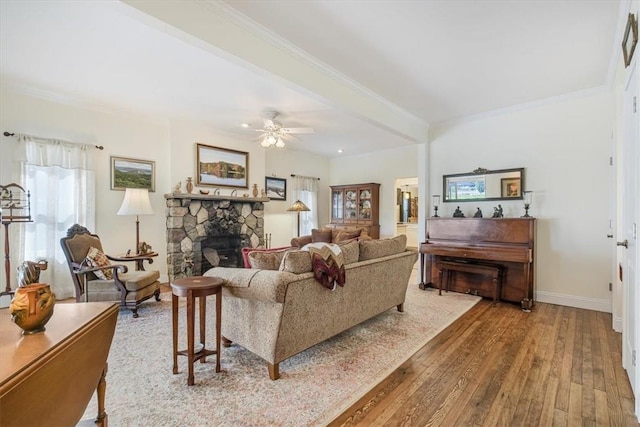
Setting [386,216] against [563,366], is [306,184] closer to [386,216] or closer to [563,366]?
[386,216]

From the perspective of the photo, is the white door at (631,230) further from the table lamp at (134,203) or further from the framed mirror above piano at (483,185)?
the table lamp at (134,203)

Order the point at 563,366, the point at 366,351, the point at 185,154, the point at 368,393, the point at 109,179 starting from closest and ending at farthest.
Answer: the point at 368,393, the point at 563,366, the point at 366,351, the point at 109,179, the point at 185,154

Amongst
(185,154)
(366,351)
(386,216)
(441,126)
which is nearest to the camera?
(366,351)

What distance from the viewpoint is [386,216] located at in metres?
7.17

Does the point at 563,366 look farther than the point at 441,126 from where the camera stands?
No

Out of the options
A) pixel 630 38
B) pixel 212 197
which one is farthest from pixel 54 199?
pixel 630 38

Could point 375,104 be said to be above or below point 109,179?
above

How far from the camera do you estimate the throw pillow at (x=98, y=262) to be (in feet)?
11.2

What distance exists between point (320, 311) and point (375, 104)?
8.93 feet

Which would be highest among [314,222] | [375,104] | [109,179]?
[375,104]

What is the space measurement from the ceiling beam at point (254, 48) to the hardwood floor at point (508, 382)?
2623 millimetres

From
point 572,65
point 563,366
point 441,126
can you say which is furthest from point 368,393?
point 441,126

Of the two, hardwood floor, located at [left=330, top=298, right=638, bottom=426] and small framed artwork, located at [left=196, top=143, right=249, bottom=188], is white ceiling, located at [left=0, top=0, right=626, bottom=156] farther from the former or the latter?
hardwood floor, located at [left=330, top=298, right=638, bottom=426]

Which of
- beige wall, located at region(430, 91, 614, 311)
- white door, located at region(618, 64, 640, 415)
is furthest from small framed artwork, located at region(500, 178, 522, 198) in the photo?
white door, located at region(618, 64, 640, 415)
